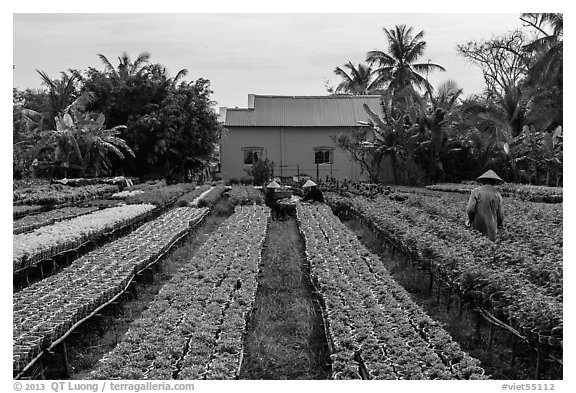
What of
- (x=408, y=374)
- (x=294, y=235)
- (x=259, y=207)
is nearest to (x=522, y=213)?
(x=294, y=235)

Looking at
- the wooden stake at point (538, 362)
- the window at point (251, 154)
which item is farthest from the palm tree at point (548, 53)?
the wooden stake at point (538, 362)

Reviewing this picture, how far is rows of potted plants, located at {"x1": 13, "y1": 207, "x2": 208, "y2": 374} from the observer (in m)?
5.97

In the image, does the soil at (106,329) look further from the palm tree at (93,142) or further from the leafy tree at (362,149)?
the leafy tree at (362,149)

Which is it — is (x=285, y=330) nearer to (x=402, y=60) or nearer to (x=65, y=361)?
(x=65, y=361)

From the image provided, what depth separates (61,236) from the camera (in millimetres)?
10586

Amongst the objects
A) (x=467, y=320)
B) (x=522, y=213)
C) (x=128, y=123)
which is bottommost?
(x=467, y=320)

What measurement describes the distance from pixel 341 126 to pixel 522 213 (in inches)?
870

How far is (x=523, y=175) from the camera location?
27.2 m

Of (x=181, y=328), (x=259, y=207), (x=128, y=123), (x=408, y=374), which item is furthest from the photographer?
(x=128, y=123)

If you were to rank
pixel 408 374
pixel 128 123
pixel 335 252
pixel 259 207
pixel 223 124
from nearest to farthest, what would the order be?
pixel 408 374, pixel 335 252, pixel 259 207, pixel 128 123, pixel 223 124

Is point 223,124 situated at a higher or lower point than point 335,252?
higher

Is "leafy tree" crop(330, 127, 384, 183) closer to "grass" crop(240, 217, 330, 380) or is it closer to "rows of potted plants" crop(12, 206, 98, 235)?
"rows of potted plants" crop(12, 206, 98, 235)

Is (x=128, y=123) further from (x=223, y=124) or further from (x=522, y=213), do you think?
(x=522, y=213)

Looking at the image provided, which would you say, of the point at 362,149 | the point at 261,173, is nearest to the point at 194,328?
the point at 261,173
